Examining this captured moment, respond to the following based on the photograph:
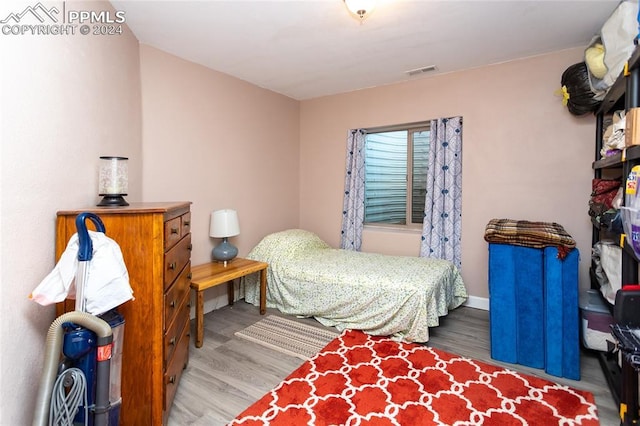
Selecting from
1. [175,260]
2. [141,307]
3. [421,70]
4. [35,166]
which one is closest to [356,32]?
[421,70]

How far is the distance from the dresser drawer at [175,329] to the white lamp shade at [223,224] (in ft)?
3.16

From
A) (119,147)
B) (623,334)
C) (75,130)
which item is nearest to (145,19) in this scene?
(119,147)

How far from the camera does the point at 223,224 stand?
3.14 metres

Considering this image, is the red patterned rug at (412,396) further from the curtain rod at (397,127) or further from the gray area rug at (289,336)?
the curtain rod at (397,127)

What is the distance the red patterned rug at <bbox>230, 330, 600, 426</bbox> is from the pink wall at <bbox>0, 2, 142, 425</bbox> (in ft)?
3.41

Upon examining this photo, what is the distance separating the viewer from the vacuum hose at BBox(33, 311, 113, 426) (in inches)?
44.4

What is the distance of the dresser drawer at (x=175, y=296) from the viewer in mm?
1644

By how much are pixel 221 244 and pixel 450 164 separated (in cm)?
258

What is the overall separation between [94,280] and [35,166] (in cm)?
58

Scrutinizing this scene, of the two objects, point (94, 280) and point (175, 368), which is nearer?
point (94, 280)

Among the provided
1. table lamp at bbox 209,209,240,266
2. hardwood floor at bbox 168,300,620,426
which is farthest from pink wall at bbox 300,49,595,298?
table lamp at bbox 209,209,240,266

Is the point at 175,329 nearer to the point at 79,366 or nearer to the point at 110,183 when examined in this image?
the point at 79,366

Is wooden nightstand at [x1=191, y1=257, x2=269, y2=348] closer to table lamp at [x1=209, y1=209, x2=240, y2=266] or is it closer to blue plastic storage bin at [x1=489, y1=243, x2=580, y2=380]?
table lamp at [x1=209, y1=209, x2=240, y2=266]

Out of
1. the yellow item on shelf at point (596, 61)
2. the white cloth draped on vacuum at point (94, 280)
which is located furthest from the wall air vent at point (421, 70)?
the white cloth draped on vacuum at point (94, 280)
